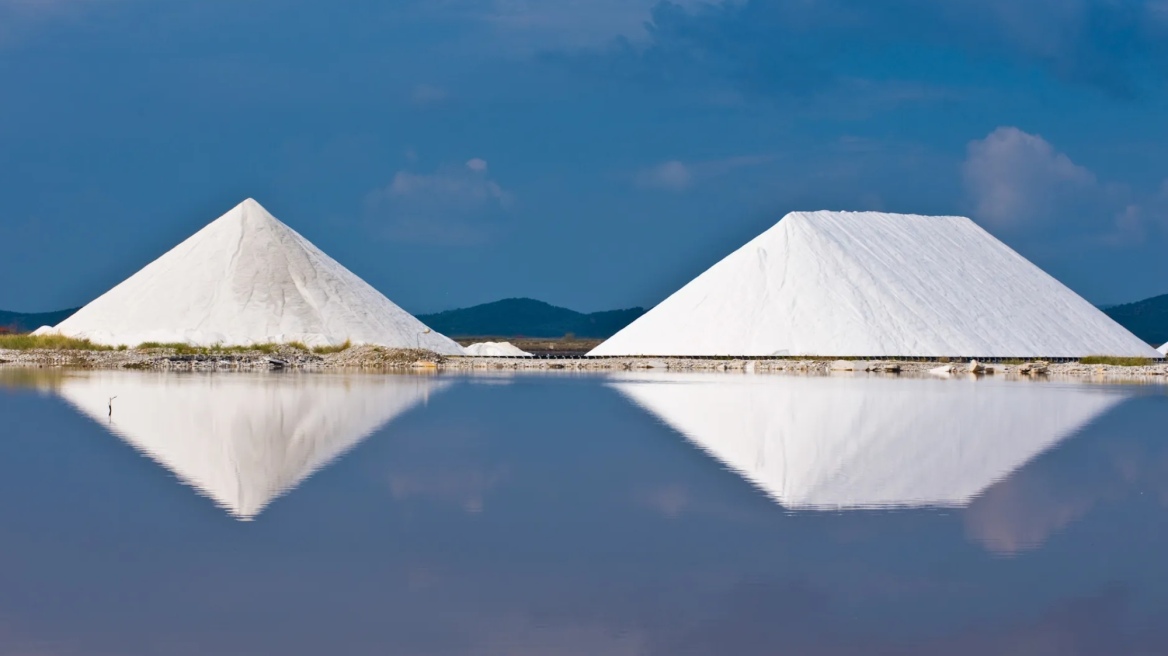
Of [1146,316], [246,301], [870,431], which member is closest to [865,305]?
[246,301]

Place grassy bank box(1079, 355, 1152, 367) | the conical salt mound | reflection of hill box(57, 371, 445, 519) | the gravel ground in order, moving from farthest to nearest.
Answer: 1. grassy bank box(1079, 355, 1152, 367)
2. the conical salt mound
3. the gravel ground
4. reflection of hill box(57, 371, 445, 519)

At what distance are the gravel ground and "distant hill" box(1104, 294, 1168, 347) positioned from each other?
2553 inches

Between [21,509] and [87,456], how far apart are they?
2700mm

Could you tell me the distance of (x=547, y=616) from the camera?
16.4 feet

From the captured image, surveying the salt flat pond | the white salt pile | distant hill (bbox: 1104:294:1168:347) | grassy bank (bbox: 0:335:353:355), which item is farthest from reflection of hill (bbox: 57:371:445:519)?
distant hill (bbox: 1104:294:1168:347)

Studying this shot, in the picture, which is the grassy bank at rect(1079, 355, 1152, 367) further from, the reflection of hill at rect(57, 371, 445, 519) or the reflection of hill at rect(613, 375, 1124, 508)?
the reflection of hill at rect(57, 371, 445, 519)

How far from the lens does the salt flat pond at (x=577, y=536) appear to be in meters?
4.82

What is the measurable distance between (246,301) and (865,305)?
1616 cm

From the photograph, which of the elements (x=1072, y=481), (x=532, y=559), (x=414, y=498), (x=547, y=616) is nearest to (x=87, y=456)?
(x=414, y=498)

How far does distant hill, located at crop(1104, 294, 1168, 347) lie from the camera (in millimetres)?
93875

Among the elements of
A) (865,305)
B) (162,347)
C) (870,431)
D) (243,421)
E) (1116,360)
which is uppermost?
(865,305)

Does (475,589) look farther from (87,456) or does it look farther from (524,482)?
(87,456)

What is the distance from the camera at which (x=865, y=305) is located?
1341 inches

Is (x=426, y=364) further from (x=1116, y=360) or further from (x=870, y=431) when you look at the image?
(x=870, y=431)
